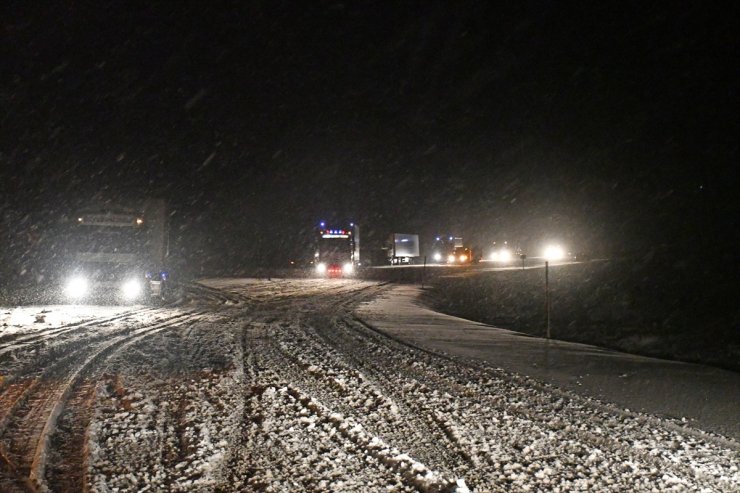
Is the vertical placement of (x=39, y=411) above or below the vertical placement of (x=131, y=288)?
below

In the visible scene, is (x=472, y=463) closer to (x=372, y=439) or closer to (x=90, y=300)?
(x=372, y=439)

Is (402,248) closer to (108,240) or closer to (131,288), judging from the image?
(131,288)

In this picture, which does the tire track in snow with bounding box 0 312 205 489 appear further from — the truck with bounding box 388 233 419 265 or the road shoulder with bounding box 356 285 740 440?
the truck with bounding box 388 233 419 265

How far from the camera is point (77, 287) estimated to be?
21.4 meters

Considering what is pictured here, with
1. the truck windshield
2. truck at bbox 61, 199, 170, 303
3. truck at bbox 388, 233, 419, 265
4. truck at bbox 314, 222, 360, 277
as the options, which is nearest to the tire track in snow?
truck at bbox 61, 199, 170, 303

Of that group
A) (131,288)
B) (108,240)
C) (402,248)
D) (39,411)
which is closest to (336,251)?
(402,248)

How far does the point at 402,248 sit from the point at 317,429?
65520 millimetres

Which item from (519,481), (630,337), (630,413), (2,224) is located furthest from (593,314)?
(2,224)

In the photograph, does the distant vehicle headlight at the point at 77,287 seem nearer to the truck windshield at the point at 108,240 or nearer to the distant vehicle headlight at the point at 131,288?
the truck windshield at the point at 108,240

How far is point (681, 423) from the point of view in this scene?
5.94 m

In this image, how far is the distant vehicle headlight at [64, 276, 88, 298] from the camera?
70.0 ft

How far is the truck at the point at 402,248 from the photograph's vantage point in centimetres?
A: 6812

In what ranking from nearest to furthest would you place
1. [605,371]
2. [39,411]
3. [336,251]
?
[39,411] < [605,371] < [336,251]

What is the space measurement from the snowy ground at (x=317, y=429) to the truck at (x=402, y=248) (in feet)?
190
